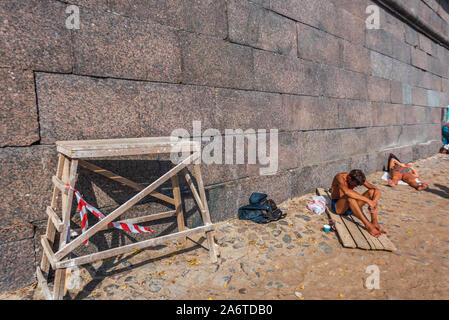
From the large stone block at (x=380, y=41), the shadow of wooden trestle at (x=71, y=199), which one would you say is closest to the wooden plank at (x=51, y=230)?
the shadow of wooden trestle at (x=71, y=199)

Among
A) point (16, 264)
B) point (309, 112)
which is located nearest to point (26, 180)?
point (16, 264)

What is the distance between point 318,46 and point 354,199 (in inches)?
120

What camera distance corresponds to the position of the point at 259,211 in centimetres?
402

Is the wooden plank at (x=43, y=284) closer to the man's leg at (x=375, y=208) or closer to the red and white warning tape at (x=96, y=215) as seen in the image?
the red and white warning tape at (x=96, y=215)

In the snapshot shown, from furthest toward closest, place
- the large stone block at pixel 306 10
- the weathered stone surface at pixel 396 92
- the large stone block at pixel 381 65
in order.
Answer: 1. the weathered stone surface at pixel 396 92
2. the large stone block at pixel 381 65
3. the large stone block at pixel 306 10

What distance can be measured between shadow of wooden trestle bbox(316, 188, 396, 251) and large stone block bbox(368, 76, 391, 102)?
3827mm

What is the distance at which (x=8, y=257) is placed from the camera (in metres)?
2.43

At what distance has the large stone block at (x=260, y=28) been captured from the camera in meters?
3.99

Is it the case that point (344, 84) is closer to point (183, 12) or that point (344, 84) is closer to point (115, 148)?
point (183, 12)

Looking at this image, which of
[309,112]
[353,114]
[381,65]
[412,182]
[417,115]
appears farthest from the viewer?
[417,115]

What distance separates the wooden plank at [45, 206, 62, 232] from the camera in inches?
87.5

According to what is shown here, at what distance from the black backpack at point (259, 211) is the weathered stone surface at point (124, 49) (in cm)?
204

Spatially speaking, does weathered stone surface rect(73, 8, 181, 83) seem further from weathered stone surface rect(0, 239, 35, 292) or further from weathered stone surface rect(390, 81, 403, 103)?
weathered stone surface rect(390, 81, 403, 103)

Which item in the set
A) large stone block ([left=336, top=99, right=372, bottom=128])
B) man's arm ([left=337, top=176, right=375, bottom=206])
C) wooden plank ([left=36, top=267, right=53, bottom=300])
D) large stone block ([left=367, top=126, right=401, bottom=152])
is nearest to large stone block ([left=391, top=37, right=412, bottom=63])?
large stone block ([left=367, top=126, right=401, bottom=152])
